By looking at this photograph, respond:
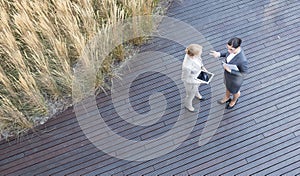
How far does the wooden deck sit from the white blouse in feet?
2.41

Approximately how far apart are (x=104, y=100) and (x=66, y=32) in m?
1.07

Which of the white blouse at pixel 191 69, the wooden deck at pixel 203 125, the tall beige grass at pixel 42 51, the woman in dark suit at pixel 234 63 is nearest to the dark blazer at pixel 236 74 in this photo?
the woman in dark suit at pixel 234 63

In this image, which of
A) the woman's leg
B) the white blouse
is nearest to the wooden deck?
the woman's leg

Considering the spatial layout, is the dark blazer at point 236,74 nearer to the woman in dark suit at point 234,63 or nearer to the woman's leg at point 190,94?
the woman in dark suit at point 234,63

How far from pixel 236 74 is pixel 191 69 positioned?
0.50m

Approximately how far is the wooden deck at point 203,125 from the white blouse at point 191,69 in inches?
28.9

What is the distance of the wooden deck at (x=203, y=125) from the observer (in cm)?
444

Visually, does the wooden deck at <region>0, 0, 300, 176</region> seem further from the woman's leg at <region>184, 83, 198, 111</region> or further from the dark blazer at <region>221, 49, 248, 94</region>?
the dark blazer at <region>221, 49, 248, 94</region>

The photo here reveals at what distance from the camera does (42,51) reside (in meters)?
5.03

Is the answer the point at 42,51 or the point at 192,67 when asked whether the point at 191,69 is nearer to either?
the point at 192,67

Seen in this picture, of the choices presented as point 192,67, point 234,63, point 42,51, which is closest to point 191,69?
point 192,67

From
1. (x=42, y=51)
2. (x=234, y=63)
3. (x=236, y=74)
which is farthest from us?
(x=42, y=51)

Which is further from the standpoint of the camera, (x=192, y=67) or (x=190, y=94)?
(x=190, y=94)

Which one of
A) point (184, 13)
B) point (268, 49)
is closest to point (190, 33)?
point (184, 13)
